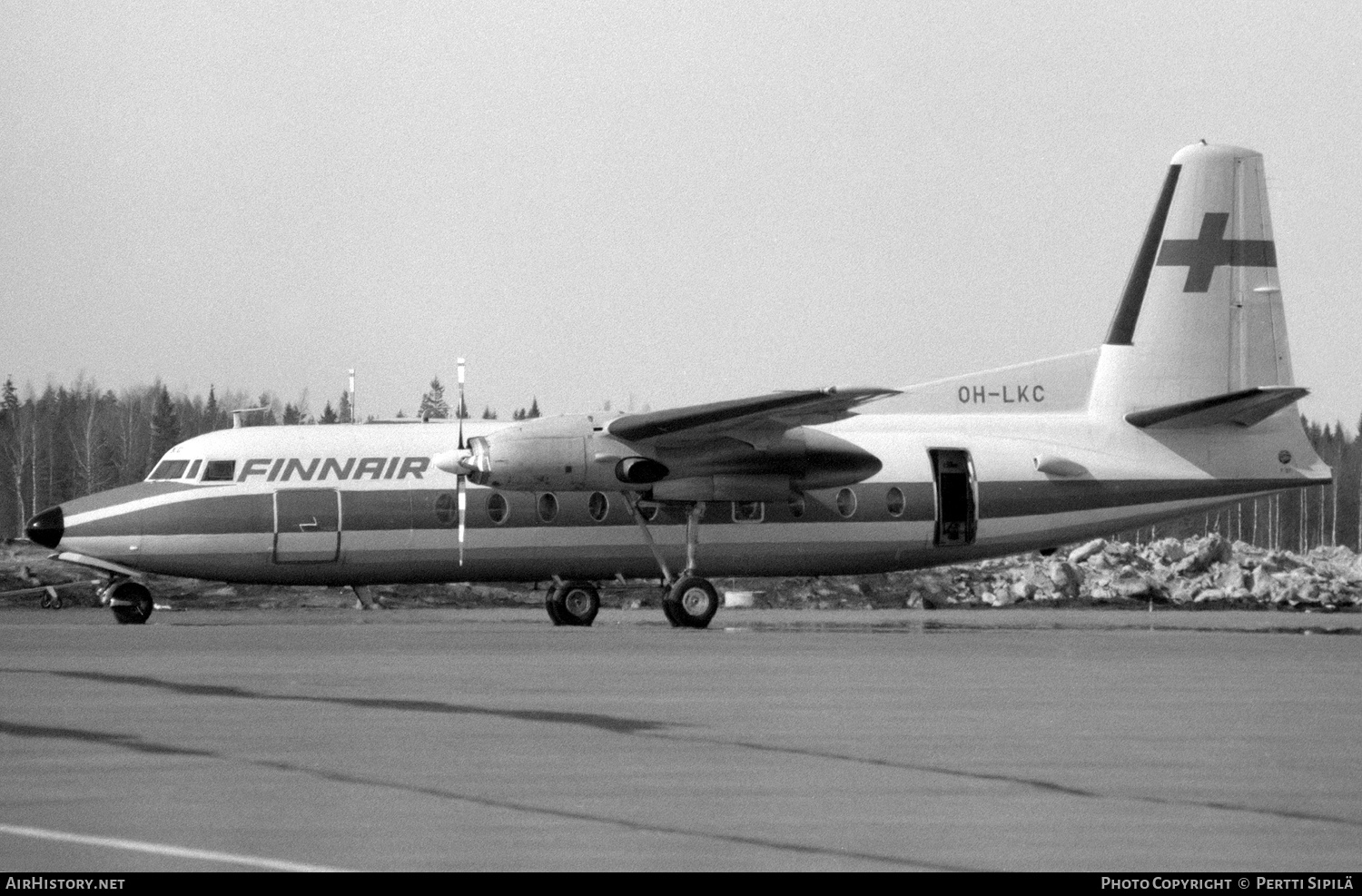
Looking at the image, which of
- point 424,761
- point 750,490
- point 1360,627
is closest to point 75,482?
point 750,490

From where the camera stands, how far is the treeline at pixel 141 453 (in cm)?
5859

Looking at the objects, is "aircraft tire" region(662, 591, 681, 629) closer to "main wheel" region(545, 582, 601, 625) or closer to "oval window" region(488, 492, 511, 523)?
"main wheel" region(545, 582, 601, 625)

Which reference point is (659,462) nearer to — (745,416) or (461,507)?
(745,416)

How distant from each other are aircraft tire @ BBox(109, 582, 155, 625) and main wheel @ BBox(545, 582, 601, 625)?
19.9 feet

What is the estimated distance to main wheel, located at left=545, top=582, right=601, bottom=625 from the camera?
81.0ft

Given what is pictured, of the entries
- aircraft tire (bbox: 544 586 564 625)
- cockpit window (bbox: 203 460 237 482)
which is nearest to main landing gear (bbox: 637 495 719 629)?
aircraft tire (bbox: 544 586 564 625)

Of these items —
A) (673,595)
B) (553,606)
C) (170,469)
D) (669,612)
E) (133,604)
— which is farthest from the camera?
(553,606)

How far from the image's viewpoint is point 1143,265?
2691cm

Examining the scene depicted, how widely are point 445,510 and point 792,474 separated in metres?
5.22

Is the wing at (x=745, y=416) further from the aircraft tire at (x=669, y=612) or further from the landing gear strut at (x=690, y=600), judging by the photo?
the aircraft tire at (x=669, y=612)

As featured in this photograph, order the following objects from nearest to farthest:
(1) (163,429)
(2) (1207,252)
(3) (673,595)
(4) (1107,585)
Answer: (3) (673,595), (2) (1207,252), (4) (1107,585), (1) (163,429)

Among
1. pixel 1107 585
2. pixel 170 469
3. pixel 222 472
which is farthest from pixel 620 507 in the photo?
pixel 1107 585

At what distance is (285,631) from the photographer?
20.8m

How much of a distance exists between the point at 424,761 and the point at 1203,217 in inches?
831
